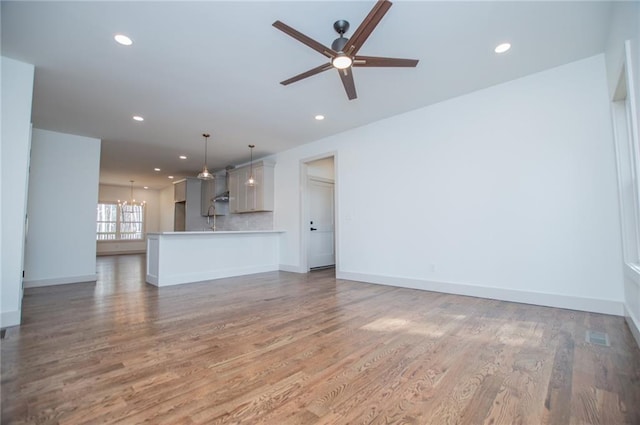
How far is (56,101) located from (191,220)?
5.48 meters

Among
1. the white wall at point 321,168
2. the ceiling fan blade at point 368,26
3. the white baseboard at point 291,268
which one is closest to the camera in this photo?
the ceiling fan blade at point 368,26

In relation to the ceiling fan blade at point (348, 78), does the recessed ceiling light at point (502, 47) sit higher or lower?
higher

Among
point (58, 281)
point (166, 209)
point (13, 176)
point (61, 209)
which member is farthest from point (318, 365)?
point (166, 209)

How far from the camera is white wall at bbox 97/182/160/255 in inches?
428

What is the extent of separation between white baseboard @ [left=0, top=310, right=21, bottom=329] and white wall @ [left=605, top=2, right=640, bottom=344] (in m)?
5.59

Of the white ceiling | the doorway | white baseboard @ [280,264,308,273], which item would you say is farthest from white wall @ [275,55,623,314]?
the doorway

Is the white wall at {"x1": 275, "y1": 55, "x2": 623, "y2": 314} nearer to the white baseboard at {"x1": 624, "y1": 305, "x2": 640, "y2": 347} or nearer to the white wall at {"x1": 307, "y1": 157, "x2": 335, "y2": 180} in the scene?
the white baseboard at {"x1": 624, "y1": 305, "x2": 640, "y2": 347}

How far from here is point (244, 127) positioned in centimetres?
502

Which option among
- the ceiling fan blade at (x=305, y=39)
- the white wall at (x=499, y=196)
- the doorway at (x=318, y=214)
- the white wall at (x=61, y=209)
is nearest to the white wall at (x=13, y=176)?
the white wall at (x=61, y=209)

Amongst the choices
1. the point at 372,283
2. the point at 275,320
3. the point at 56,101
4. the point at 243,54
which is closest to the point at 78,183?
the point at 56,101

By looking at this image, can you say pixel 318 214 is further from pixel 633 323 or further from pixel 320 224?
pixel 633 323

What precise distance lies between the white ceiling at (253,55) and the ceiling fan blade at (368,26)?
0.39 m

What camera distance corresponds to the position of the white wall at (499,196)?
9.80 ft

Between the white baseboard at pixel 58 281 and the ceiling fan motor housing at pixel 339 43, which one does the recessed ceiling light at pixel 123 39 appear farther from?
the white baseboard at pixel 58 281
